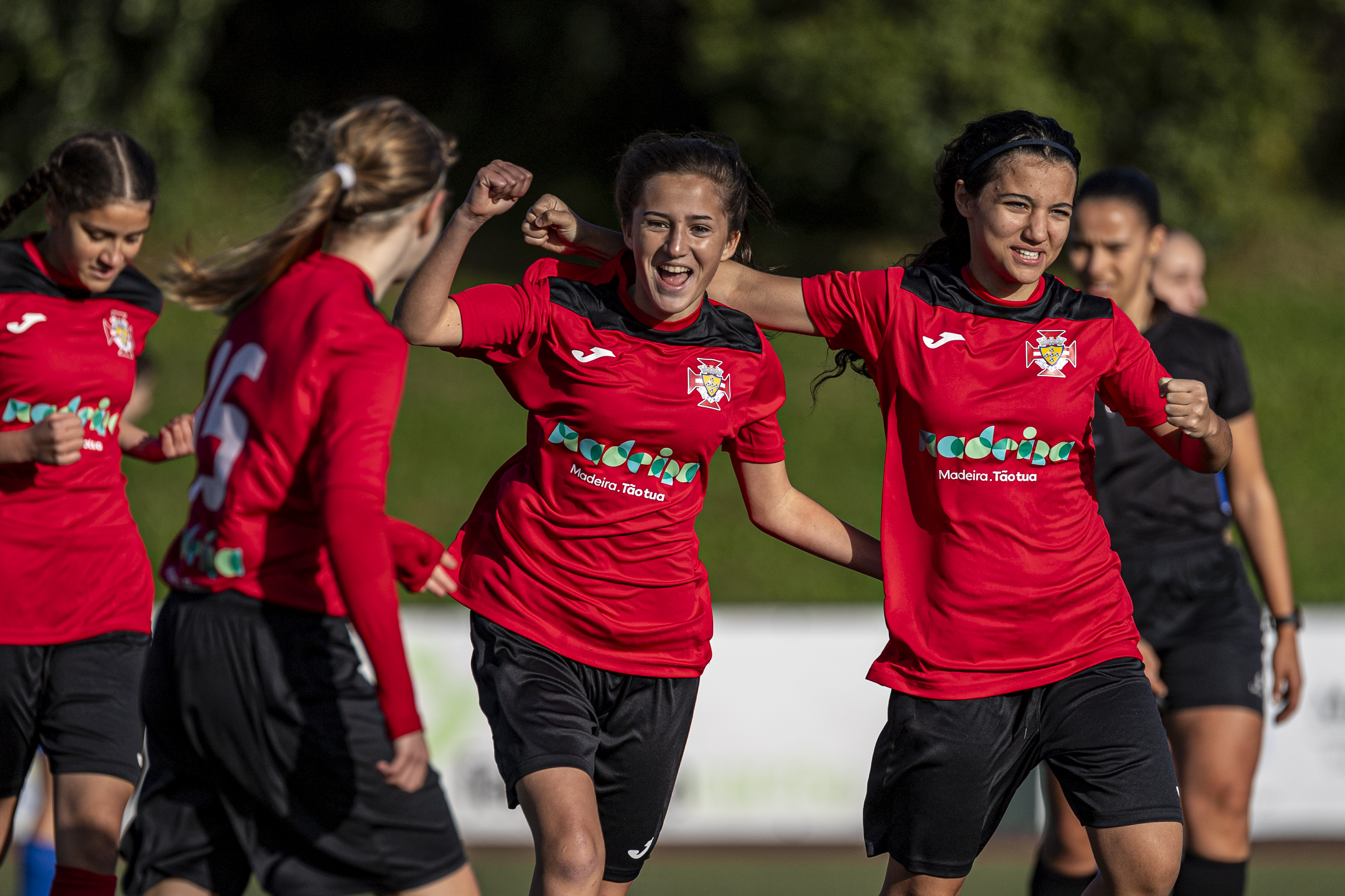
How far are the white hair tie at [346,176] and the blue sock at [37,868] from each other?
288 centimetres

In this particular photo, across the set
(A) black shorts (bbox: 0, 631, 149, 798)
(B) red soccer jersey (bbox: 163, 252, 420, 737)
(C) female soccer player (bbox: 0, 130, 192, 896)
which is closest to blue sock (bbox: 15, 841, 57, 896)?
(C) female soccer player (bbox: 0, 130, 192, 896)

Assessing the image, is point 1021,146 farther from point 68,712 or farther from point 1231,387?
point 68,712

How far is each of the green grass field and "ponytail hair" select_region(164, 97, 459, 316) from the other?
6730 mm

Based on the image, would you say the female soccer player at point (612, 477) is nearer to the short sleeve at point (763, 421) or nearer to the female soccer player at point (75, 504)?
the short sleeve at point (763, 421)

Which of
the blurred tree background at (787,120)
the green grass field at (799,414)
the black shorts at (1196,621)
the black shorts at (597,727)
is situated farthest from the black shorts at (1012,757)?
the blurred tree background at (787,120)

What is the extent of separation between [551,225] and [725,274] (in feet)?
1.49

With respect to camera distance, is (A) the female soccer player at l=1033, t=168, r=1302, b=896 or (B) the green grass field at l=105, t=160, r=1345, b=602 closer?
(A) the female soccer player at l=1033, t=168, r=1302, b=896

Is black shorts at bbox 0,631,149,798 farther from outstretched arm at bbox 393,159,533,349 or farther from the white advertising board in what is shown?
the white advertising board

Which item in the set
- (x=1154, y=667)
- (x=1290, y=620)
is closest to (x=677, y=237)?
(x=1154, y=667)

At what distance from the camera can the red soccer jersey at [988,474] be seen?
335 centimetres

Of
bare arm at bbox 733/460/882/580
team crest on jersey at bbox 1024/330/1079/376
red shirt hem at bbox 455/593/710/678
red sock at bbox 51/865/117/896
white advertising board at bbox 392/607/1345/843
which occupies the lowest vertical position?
white advertising board at bbox 392/607/1345/843

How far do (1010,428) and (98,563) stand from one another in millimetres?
2298

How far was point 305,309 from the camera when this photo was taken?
2639mm

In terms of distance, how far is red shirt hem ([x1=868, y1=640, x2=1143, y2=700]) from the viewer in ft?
→ 11.0
